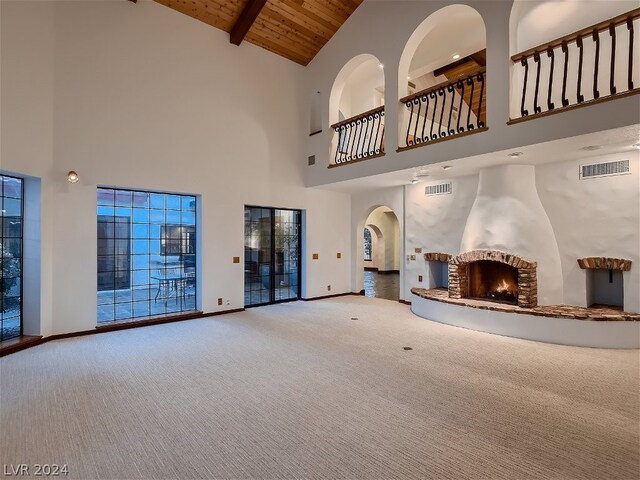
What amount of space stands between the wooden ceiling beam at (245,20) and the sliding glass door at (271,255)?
340cm

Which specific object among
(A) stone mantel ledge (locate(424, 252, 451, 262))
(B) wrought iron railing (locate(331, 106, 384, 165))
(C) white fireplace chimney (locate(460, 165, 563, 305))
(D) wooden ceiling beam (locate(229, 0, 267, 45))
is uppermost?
(D) wooden ceiling beam (locate(229, 0, 267, 45))

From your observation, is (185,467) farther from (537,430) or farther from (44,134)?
(44,134)

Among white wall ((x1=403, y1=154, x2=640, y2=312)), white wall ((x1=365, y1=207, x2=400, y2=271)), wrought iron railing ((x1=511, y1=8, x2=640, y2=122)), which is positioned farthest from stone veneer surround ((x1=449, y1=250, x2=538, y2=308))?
white wall ((x1=365, y1=207, x2=400, y2=271))

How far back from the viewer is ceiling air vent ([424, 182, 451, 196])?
6.94 metres

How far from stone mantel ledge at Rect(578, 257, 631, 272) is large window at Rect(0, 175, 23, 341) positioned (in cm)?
841

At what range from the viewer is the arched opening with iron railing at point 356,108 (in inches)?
284

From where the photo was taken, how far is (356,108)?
9648 millimetres

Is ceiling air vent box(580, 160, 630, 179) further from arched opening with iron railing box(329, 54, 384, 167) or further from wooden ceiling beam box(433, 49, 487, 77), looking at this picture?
wooden ceiling beam box(433, 49, 487, 77)

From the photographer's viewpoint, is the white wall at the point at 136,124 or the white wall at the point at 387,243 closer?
the white wall at the point at 136,124

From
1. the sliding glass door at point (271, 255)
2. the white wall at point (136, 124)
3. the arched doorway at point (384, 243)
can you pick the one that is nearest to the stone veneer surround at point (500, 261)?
the sliding glass door at point (271, 255)

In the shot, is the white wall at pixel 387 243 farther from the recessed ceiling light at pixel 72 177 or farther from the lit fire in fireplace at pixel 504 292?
the recessed ceiling light at pixel 72 177

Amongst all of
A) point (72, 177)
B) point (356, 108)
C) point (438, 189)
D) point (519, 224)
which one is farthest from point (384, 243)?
point (72, 177)

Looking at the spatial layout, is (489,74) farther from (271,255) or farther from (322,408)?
(271,255)

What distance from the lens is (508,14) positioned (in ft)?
15.0
